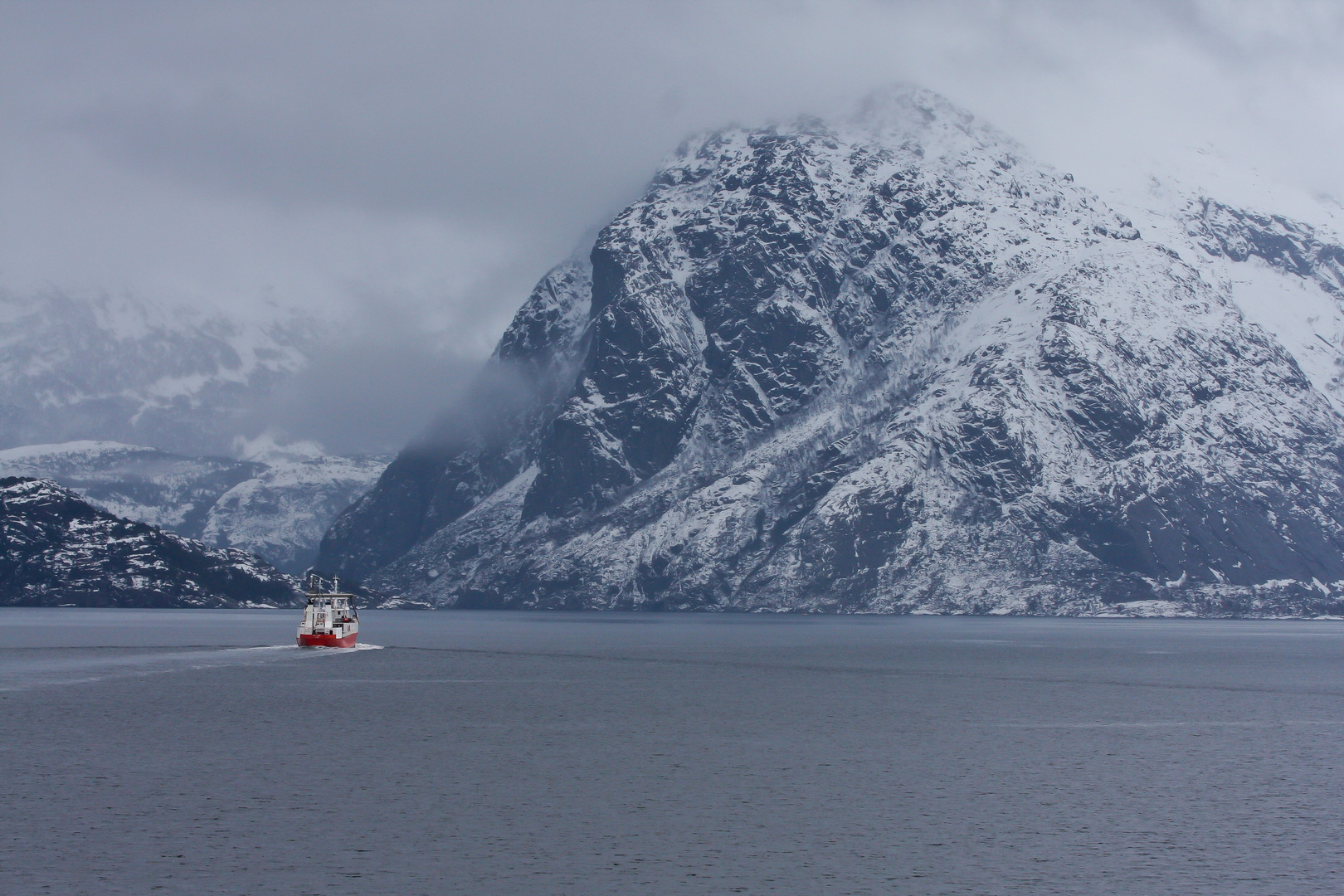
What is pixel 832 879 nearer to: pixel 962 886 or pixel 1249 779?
pixel 962 886

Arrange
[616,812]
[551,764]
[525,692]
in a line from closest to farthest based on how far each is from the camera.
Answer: [616,812]
[551,764]
[525,692]

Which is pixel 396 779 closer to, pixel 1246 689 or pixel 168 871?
pixel 168 871

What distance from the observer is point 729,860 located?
232ft

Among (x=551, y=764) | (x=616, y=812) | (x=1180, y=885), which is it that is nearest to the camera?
(x=1180, y=885)

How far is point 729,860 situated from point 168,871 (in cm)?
2768

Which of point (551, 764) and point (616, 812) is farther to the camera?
point (551, 764)

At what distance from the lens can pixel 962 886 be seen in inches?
2574

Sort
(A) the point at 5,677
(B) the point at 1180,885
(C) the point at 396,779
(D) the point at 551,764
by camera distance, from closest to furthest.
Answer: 1. (B) the point at 1180,885
2. (C) the point at 396,779
3. (D) the point at 551,764
4. (A) the point at 5,677

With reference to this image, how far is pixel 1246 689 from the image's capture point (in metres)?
181

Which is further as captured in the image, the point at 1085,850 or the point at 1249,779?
the point at 1249,779

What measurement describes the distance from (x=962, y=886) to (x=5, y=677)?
154746 mm

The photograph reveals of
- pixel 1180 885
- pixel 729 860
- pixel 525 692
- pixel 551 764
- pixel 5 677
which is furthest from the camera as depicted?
pixel 5 677

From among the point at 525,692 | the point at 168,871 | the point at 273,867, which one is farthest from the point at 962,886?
the point at 525,692

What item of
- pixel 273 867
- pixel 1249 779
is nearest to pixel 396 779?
pixel 273 867
